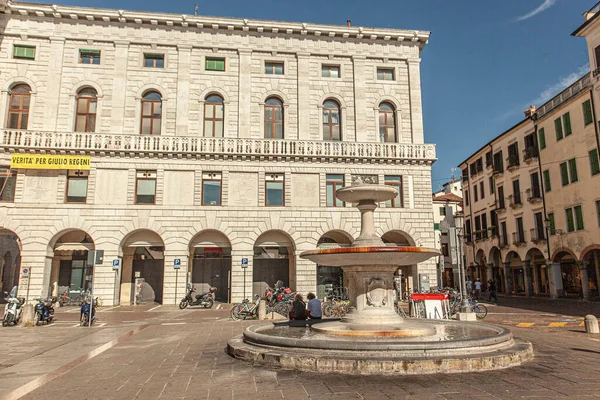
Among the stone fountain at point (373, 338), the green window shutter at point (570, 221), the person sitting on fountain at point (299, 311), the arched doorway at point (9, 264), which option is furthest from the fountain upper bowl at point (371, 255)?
the arched doorway at point (9, 264)

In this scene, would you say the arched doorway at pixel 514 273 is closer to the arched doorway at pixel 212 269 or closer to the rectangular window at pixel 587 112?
the rectangular window at pixel 587 112

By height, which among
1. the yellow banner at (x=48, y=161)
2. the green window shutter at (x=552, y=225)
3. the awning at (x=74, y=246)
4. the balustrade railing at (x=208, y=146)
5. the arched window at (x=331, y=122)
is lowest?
the awning at (x=74, y=246)

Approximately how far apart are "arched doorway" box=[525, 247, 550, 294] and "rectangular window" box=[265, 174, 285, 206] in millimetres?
21747

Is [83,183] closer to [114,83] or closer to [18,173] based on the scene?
[18,173]

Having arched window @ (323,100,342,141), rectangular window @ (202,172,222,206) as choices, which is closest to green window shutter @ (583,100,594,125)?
arched window @ (323,100,342,141)

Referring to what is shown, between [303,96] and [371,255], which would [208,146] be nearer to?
[303,96]

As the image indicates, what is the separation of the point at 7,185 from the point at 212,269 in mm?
12713

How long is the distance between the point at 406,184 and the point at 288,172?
25.4ft

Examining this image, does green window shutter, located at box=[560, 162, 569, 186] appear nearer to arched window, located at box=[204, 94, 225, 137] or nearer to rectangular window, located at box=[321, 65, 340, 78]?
rectangular window, located at box=[321, 65, 340, 78]

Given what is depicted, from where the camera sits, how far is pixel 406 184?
28047 millimetres

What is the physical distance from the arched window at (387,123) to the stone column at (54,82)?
20.5 m

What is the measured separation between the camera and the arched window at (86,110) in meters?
26.7

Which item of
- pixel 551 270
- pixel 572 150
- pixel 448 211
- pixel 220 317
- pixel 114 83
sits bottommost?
pixel 220 317

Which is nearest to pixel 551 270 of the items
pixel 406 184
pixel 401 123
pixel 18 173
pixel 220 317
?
pixel 406 184
